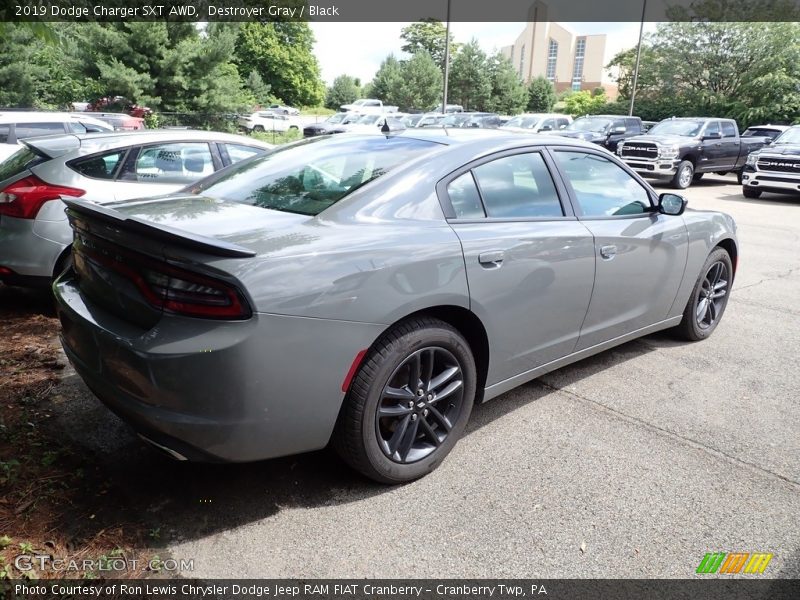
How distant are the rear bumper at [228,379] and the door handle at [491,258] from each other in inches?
27.8

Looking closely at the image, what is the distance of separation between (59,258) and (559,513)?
4.08 metres

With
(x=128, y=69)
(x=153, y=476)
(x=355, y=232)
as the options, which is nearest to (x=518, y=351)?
(x=355, y=232)

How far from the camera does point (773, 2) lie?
3534 centimetres

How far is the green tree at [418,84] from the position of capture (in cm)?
5169

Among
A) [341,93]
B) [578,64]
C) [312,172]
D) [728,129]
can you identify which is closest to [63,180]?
[312,172]

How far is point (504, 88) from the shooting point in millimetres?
52688

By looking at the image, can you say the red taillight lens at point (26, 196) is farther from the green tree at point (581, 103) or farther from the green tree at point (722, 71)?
the green tree at point (581, 103)

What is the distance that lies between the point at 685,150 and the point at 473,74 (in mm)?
38031

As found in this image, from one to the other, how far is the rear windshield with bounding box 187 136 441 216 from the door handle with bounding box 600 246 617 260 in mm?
1191

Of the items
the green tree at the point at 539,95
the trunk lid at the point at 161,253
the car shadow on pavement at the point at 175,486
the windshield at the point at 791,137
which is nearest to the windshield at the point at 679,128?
the windshield at the point at 791,137

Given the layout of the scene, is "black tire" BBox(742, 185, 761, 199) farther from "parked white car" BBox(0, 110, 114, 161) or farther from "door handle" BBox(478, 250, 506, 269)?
"door handle" BBox(478, 250, 506, 269)

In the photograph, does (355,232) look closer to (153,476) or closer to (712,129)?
(153,476)

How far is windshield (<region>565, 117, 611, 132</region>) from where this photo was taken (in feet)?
71.0


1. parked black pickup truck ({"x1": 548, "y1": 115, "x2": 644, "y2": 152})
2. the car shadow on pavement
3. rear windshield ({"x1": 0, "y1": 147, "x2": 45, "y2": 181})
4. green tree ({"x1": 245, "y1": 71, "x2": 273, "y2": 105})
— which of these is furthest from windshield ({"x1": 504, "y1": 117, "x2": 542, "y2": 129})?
green tree ({"x1": 245, "y1": 71, "x2": 273, "y2": 105})
